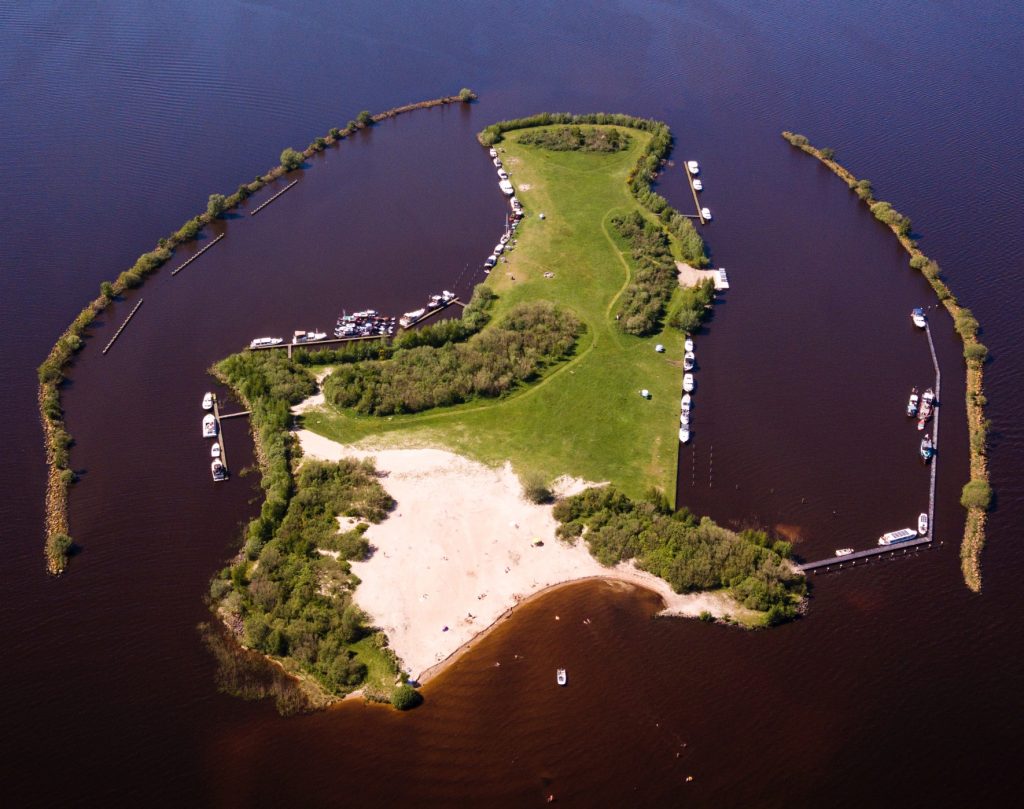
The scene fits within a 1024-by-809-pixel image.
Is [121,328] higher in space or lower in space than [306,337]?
higher

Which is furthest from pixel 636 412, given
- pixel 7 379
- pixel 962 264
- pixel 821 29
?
pixel 821 29

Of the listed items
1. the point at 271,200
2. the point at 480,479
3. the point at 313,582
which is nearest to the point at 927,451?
the point at 480,479

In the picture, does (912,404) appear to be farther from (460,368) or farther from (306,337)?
(306,337)

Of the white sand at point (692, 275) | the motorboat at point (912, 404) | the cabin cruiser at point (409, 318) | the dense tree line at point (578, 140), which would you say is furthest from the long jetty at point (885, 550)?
the dense tree line at point (578, 140)

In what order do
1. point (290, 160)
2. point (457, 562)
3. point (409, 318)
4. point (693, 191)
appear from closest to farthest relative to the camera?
point (457, 562), point (409, 318), point (693, 191), point (290, 160)

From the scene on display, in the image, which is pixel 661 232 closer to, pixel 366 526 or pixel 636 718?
pixel 366 526
